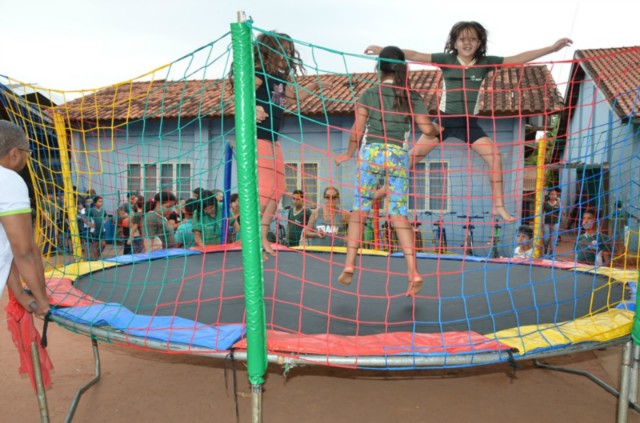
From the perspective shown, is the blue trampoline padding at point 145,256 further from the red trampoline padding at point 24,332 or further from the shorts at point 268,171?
the red trampoline padding at point 24,332

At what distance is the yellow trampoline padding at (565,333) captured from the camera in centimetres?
169

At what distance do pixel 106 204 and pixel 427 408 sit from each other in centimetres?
819

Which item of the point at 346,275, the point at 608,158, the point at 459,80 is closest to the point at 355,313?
the point at 346,275

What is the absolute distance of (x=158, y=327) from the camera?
6.06ft

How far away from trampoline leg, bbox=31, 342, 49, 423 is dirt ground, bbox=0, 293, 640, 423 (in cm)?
31

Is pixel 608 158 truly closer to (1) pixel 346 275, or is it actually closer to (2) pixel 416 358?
(1) pixel 346 275

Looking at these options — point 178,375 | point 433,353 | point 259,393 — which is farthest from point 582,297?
point 178,375

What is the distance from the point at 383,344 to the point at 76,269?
2305 millimetres

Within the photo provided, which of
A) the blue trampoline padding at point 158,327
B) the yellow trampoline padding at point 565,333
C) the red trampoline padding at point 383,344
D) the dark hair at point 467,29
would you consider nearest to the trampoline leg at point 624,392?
the yellow trampoline padding at point 565,333

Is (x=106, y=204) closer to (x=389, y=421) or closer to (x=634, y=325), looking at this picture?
(x=389, y=421)

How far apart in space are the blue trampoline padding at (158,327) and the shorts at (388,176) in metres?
0.94

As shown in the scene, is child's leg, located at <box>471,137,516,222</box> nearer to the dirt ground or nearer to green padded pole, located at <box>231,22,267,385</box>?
the dirt ground

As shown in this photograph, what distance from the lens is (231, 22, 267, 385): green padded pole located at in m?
1.42

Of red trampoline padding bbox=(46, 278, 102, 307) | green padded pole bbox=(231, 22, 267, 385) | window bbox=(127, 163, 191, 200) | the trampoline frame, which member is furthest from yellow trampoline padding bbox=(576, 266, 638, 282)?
red trampoline padding bbox=(46, 278, 102, 307)
